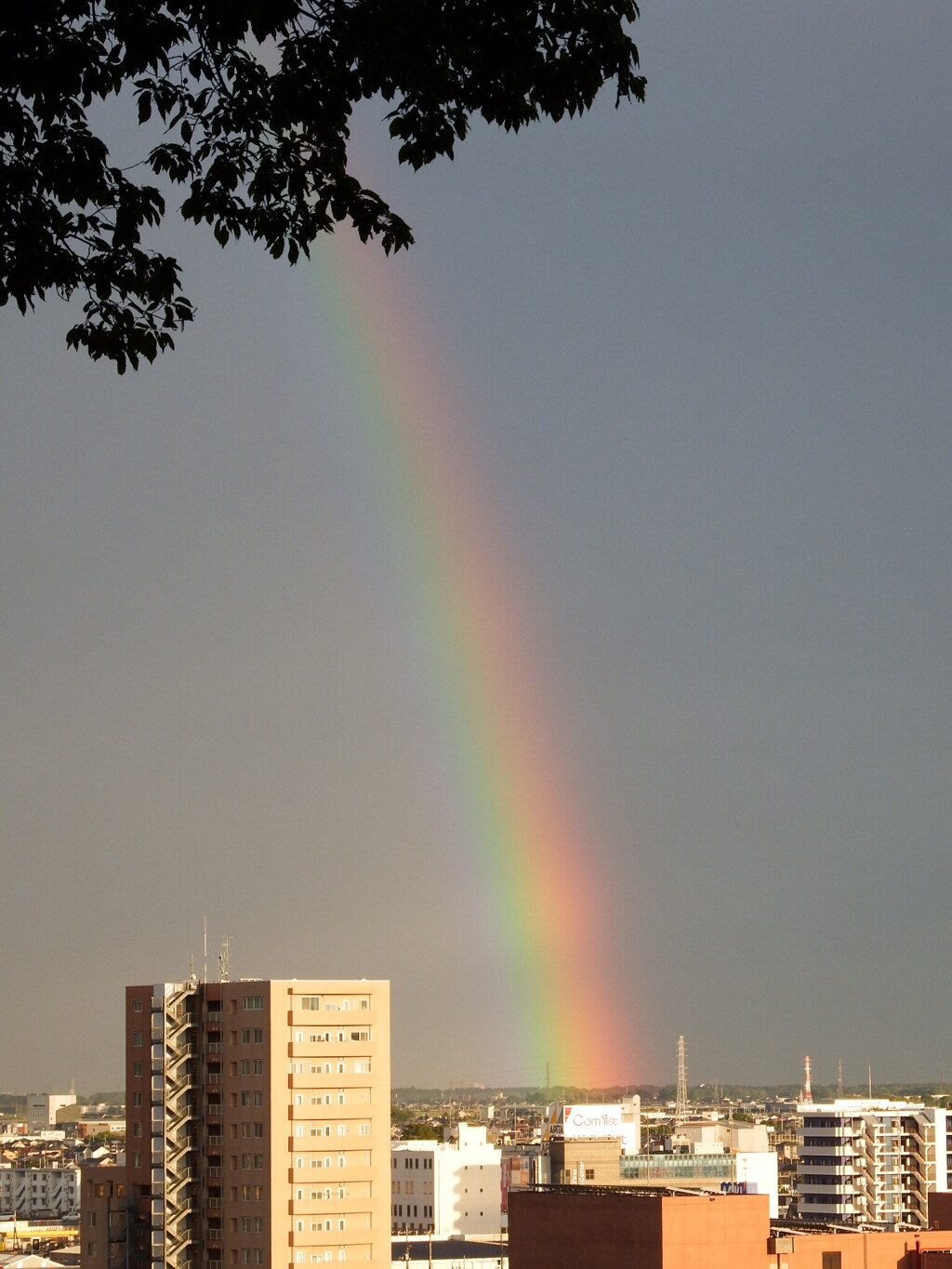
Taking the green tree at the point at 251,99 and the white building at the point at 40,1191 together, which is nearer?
the green tree at the point at 251,99

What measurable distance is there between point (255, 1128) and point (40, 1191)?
127 metres

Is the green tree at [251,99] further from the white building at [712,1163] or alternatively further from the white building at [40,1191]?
the white building at [40,1191]

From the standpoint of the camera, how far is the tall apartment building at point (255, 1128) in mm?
67250

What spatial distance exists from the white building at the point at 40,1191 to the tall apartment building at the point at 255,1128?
118 metres

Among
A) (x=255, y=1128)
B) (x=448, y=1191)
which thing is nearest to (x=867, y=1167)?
(x=448, y=1191)

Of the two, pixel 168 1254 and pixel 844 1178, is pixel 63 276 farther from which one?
pixel 844 1178

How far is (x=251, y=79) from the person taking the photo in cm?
1012

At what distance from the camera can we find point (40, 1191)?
18388 cm

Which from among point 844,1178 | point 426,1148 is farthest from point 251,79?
point 426,1148

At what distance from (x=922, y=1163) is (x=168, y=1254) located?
69.4m

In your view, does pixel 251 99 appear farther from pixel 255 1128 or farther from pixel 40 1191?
pixel 40 1191


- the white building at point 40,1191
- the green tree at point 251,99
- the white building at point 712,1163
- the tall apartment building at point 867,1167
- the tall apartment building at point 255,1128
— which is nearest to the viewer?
the green tree at point 251,99

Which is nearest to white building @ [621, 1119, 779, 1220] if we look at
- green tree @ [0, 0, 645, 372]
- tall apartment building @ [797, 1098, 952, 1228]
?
tall apartment building @ [797, 1098, 952, 1228]

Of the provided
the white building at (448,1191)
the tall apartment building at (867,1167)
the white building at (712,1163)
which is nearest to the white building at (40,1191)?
the white building at (448,1191)
